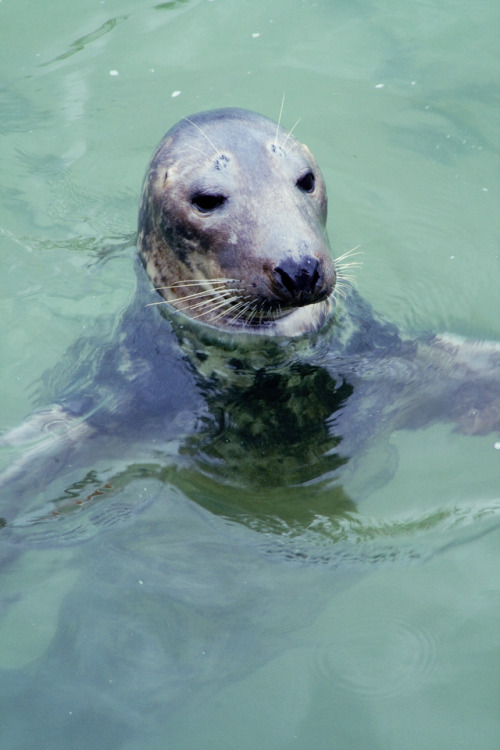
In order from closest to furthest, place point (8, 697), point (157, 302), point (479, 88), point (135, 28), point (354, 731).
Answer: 1. point (354, 731)
2. point (8, 697)
3. point (157, 302)
4. point (479, 88)
5. point (135, 28)

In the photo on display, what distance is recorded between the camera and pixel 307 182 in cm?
461

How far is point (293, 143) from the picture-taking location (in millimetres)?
4836

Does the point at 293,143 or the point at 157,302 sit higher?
the point at 293,143

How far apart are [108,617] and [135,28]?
5958mm

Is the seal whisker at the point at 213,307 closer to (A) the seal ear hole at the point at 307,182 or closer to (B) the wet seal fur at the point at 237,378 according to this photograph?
(B) the wet seal fur at the point at 237,378

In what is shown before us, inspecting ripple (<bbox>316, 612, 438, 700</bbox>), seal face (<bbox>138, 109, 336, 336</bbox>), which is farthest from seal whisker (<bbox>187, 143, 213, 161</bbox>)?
ripple (<bbox>316, 612, 438, 700</bbox>)

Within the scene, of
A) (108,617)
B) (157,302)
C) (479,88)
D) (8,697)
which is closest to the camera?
(8,697)

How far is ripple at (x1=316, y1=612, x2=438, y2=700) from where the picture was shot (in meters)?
3.79

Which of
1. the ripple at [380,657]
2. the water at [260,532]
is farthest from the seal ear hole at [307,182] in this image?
the ripple at [380,657]

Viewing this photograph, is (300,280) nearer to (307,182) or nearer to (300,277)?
(300,277)

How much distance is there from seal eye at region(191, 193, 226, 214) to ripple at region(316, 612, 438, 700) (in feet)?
6.86

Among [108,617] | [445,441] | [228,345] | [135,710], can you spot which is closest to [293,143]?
[228,345]

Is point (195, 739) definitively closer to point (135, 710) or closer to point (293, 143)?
point (135, 710)

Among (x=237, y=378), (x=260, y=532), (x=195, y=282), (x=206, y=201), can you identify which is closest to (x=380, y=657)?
(x=260, y=532)
